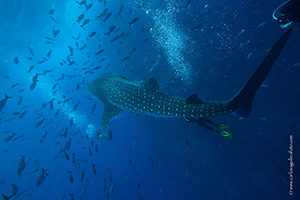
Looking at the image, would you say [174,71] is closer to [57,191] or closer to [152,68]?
[152,68]

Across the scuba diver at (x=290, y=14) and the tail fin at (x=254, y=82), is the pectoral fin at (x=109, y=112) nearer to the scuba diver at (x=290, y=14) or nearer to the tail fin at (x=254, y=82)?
the tail fin at (x=254, y=82)

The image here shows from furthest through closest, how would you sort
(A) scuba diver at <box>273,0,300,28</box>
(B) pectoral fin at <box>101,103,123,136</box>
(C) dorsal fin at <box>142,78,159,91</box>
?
1. (B) pectoral fin at <box>101,103,123,136</box>
2. (C) dorsal fin at <box>142,78,159,91</box>
3. (A) scuba diver at <box>273,0,300,28</box>

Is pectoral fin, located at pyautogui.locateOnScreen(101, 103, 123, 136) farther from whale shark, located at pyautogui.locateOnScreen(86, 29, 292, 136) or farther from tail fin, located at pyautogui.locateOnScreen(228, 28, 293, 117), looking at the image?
tail fin, located at pyautogui.locateOnScreen(228, 28, 293, 117)

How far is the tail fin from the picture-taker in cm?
278

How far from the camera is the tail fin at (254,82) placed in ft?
9.12

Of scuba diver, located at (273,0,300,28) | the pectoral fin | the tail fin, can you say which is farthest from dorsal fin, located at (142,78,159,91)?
scuba diver, located at (273,0,300,28)

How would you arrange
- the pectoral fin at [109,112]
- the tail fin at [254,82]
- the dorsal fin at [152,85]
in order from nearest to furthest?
1. the tail fin at [254,82]
2. the dorsal fin at [152,85]
3. the pectoral fin at [109,112]

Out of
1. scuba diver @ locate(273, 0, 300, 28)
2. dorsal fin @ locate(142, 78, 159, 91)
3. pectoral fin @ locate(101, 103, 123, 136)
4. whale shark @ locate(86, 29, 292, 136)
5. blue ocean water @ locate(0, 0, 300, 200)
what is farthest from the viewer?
blue ocean water @ locate(0, 0, 300, 200)

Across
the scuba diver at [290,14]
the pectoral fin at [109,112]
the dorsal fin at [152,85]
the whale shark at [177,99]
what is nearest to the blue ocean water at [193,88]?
the whale shark at [177,99]

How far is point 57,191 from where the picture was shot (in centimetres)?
3803

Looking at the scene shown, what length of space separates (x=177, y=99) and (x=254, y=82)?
1.67 metres

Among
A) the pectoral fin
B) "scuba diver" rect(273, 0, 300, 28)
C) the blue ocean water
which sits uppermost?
the blue ocean water

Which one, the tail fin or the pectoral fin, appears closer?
the tail fin

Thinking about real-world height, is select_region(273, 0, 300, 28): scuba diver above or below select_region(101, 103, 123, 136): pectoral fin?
above
